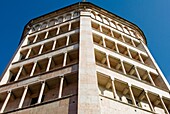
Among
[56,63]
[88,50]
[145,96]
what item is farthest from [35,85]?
[145,96]

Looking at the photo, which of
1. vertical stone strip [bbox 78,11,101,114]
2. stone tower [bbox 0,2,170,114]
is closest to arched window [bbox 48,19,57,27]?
stone tower [bbox 0,2,170,114]

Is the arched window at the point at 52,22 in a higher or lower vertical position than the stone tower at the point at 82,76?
higher

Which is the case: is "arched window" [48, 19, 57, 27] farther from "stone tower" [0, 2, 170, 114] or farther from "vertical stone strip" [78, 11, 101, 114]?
"vertical stone strip" [78, 11, 101, 114]

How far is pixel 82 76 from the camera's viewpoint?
13.1m

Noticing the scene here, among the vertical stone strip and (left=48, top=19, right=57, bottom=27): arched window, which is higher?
(left=48, top=19, right=57, bottom=27): arched window

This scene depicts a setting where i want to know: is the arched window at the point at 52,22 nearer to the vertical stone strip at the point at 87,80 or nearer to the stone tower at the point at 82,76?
the stone tower at the point at 82,76

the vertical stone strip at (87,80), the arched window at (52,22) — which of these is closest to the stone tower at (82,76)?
the vertical stone strip at (87,80)

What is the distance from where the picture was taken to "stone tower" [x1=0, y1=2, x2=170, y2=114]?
12.1 meters

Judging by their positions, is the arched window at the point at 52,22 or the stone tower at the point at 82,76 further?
the arched window at the point at 52,22

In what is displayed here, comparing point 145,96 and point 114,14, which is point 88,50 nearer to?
point 145,96

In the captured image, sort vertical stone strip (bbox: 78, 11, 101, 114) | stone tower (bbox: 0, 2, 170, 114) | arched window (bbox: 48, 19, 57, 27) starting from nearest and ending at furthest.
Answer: vertical stone strip (bbox: 78, 11, 101, 114) < stone tower (bbox: 0, 2, 170, 114) < arched window (bbox: 48, 19, 57, 27)

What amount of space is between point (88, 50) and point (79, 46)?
985 mm

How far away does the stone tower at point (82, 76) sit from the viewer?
12055 mm

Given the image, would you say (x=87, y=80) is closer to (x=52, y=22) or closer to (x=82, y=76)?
(x=82, y=76)
